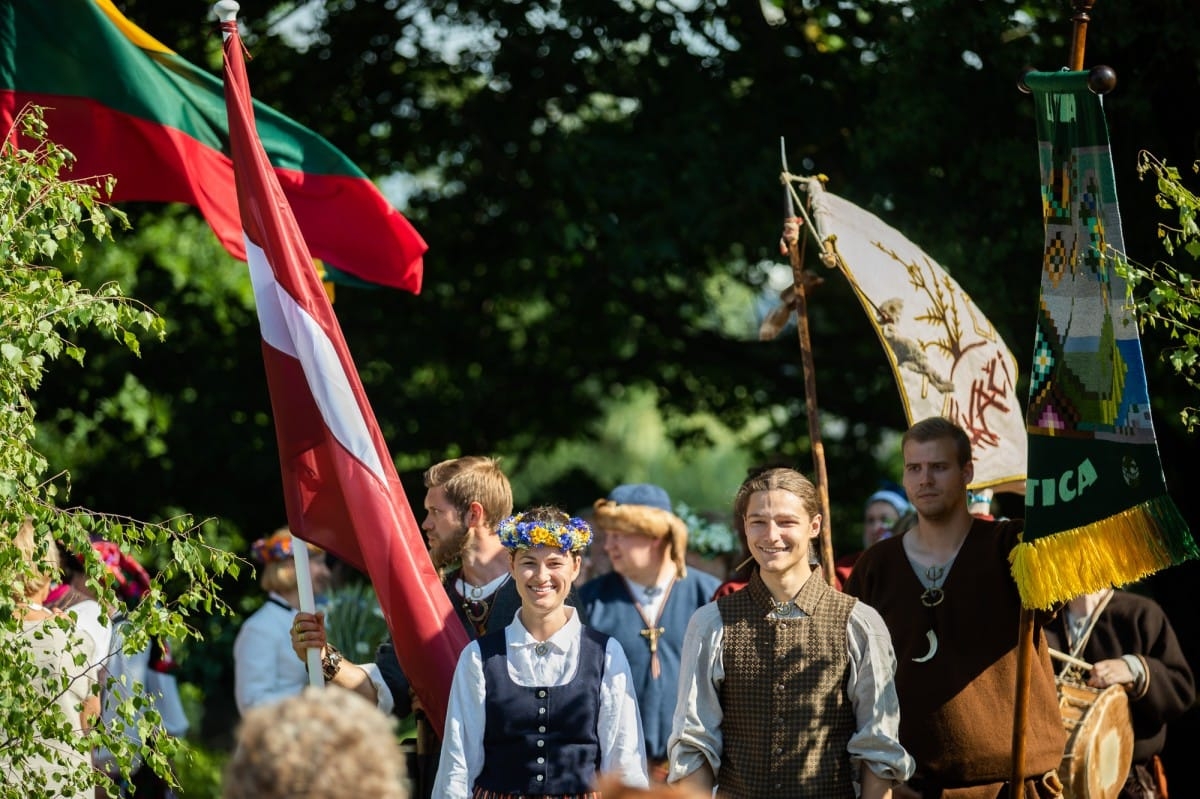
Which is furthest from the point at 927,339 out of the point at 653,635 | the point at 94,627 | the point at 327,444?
the point at 94,627

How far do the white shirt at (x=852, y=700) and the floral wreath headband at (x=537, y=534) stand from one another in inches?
18.0

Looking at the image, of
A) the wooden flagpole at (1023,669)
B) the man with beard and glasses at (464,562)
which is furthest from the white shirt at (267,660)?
the wooden flagpole at (1023,669)

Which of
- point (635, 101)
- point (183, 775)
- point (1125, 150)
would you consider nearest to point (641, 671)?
point (1125, 150)

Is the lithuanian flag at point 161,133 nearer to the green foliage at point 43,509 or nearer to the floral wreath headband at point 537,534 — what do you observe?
the green foliage at point 43,509

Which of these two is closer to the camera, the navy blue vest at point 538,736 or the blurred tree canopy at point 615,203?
the navy blue vest at point 538,736

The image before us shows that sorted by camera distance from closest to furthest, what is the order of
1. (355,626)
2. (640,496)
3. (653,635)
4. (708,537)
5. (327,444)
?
(327,444), (653,635), (640,496), (708,537), (355,626)

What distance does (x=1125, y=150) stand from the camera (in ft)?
26.9

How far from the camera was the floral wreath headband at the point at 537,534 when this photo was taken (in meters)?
4.52

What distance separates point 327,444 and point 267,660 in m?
2.34

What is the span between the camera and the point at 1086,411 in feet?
15.1

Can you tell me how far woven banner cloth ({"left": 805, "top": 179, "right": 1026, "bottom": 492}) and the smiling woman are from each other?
1683mm

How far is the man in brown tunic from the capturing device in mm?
4660

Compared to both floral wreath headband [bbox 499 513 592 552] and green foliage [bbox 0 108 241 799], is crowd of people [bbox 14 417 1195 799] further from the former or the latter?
green foliage [bbox 0 108 241 799]

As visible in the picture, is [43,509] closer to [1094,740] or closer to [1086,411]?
[1086,411]
